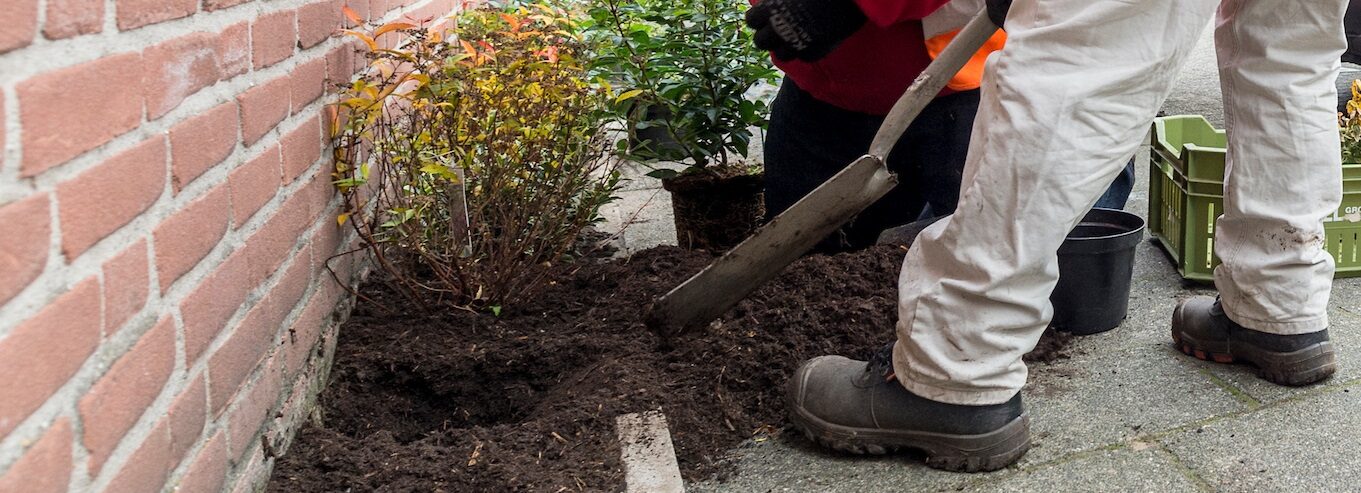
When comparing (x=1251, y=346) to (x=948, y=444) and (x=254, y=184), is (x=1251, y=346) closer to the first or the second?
(x=948, y=444)

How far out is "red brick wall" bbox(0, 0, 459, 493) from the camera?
119 centimetres

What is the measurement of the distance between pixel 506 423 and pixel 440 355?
262 millimetres

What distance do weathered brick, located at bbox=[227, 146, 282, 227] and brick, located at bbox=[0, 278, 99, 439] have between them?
1.83ft

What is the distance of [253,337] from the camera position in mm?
2000

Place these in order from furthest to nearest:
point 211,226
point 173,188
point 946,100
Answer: point 946,100 → point 211,226 → point 173,188

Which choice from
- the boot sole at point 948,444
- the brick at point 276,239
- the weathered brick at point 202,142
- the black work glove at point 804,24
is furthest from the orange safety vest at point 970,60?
the weathered brick at point 202,142

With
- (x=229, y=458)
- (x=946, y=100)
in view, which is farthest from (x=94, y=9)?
(x=946, y=100)

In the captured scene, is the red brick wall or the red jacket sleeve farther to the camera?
the red jacket sleeve

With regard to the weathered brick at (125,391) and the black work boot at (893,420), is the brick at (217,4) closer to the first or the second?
the weathered brick at (125,391)

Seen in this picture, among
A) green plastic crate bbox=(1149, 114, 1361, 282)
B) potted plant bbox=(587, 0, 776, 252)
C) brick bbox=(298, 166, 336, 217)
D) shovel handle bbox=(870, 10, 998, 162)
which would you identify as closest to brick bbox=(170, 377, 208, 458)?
brick bbox=(298, 166, 336, 217)

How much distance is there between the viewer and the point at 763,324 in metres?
2.72

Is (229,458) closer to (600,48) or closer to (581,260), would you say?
(581,260)

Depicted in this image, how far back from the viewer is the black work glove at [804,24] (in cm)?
255

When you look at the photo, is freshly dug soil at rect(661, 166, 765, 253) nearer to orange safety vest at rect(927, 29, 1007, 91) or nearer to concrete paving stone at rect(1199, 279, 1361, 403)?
orange safety vest at rect(927, 29, 1007, 91)
